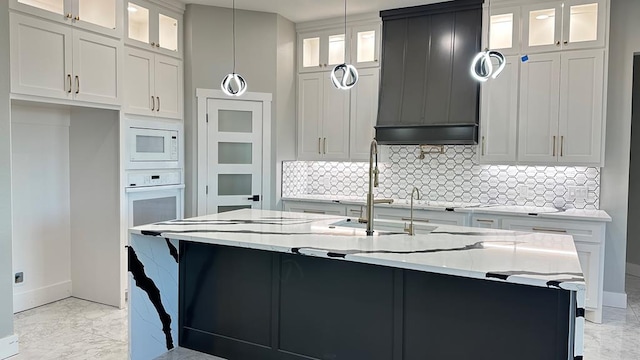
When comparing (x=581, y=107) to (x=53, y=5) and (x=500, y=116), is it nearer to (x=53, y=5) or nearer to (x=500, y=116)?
(x=500, y=116)

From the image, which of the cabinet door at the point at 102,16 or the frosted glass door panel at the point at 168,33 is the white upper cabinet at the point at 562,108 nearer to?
the frosted glass door panel at the point at 168,33

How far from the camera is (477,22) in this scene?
15.0 feet

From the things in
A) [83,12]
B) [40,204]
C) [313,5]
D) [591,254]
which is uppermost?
[313,5]

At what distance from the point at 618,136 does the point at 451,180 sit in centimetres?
163

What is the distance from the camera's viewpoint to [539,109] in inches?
170

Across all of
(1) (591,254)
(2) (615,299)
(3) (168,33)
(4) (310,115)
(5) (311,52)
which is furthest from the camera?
(5) (311,52)

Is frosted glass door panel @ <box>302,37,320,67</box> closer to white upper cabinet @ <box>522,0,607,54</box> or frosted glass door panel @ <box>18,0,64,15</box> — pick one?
white upper cabinet @ <box>522,0,607,54</box>

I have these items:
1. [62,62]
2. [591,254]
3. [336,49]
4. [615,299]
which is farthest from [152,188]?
[615,299]

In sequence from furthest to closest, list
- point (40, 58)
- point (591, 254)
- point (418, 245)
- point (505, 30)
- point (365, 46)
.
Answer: point (365, 46) → point (505, 30) → point (591, 254) → point (40, 58) → point (418, 245)

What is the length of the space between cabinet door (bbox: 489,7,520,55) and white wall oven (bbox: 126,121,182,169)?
3.49 m

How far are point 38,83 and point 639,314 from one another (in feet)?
18.2

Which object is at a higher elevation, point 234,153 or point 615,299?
point 234,153

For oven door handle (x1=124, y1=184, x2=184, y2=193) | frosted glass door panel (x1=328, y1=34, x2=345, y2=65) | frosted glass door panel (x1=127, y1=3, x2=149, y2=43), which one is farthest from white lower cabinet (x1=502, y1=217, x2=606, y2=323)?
frosted glass door panel (x1=127, y1=3, x2=149, y2=43)

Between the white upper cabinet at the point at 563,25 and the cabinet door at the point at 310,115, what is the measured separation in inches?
91.1
